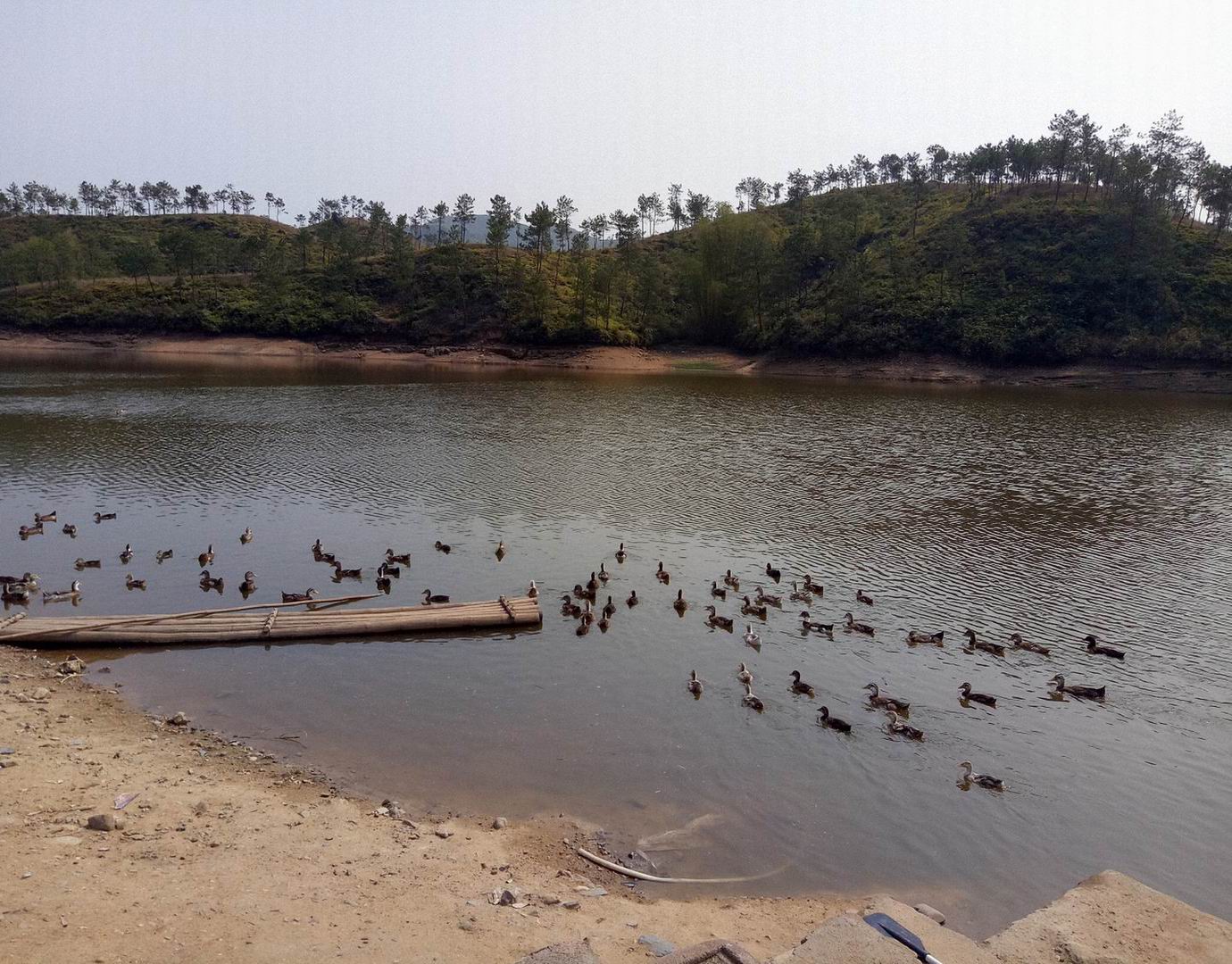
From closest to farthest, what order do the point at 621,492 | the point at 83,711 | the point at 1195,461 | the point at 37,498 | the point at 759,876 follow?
the point at 759,876
the point at 83,711
the point at 37,498
the point at 621,492
the point at 1195,461

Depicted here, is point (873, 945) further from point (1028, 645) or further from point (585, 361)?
point (585, 361)

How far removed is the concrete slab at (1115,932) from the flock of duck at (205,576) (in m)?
17.5

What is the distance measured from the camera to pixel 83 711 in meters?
17.8

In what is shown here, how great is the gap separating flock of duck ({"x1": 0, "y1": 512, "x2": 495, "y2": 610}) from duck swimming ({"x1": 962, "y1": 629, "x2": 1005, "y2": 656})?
13531 mm

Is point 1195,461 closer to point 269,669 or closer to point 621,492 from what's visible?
point 621,492

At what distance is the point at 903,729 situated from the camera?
742 inches

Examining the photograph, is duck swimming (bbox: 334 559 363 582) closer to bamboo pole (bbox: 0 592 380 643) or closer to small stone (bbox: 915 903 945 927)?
bamboo pole (bbox: 0 592 380 643)

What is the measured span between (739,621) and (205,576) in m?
18.0

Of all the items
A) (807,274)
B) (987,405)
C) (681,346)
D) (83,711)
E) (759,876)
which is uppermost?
(807,274)

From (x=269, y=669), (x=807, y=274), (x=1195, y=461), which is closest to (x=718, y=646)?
(x=269, y=669)

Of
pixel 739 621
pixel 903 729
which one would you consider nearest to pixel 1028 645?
pixel 903 729

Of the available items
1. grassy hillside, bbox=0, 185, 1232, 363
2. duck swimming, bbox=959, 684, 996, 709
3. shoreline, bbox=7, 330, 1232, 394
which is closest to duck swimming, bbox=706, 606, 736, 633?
duck swimming, bbox=959, 684, 996, 709

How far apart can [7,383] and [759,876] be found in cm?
8919

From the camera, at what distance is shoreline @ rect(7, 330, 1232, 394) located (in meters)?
90.2
